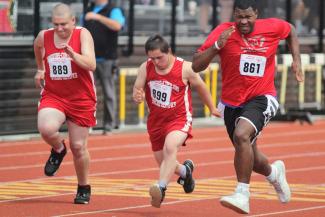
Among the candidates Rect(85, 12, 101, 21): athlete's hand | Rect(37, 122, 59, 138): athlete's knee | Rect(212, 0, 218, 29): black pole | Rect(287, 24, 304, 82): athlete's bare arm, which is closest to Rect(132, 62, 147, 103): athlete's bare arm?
Rect(37, 122, 59, 138): athlete's knee

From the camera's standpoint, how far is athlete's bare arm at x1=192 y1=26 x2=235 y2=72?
1040cm

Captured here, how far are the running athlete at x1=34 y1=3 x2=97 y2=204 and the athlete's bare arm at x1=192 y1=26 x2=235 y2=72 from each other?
1.48m

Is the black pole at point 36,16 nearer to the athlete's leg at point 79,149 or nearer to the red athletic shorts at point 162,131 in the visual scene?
the athlete's leg at point 79,149

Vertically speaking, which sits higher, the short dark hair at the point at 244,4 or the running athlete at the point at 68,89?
the short dark hair at the point at 244,4

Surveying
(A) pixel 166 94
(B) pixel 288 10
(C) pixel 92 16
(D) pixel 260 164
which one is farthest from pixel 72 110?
(B) pixel 288 10

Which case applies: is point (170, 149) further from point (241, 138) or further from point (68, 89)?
point (68, 89)

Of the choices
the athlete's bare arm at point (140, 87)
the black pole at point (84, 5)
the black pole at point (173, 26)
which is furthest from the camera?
the black pole at point (173, 26)

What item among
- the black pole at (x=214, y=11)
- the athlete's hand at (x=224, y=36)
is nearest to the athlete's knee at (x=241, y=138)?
the athlete's hand at (x=224, y=36)

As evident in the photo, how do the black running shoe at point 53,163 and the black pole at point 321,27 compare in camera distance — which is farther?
the black pole at point 321,27

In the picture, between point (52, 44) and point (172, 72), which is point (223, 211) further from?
point (52, 44)

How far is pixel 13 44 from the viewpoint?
19.6 m

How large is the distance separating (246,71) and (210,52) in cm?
A: 48

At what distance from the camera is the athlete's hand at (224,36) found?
10.4 metres

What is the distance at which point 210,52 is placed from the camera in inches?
413
